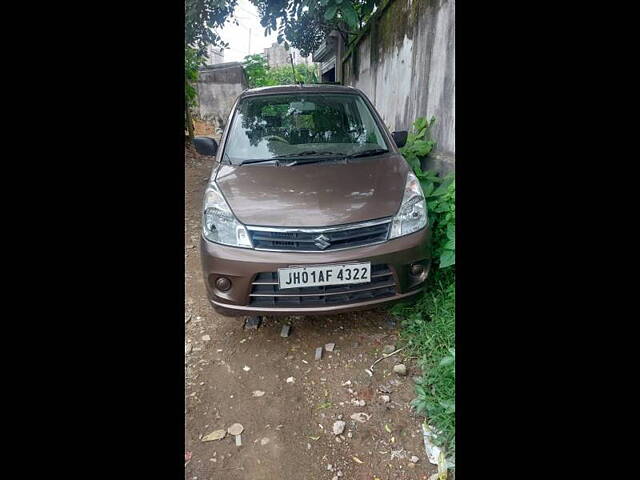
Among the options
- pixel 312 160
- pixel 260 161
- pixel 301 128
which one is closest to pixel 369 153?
pixel 312 160

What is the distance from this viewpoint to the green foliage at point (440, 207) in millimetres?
2492

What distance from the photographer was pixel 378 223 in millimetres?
2139

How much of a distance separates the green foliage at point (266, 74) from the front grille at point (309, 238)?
1294cm

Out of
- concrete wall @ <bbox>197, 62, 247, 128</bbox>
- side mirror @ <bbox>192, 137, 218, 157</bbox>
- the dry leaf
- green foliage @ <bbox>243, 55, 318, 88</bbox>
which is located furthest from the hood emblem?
green foliage @ <bbox>243, 55, 318, 88</bbox>

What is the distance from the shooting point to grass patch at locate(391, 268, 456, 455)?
5.79ft

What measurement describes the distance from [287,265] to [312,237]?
21 centimetres

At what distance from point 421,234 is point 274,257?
882mm

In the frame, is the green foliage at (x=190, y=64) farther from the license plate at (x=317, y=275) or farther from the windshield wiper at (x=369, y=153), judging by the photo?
the license plate at (x=317, y=275)

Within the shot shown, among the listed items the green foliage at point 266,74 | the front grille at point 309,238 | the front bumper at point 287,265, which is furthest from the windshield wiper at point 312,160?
the green foliage at point 266,74

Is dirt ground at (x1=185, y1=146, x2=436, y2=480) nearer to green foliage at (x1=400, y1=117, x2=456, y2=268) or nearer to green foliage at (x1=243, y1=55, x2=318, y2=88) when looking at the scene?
green foliage at (x1=400, y1=117, x2=456, y2=268)

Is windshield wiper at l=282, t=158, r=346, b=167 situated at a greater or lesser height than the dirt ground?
greater

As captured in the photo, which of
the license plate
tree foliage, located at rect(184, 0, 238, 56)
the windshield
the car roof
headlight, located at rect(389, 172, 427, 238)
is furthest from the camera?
tree foliage, located at rect(184, 0, 238, 56)
